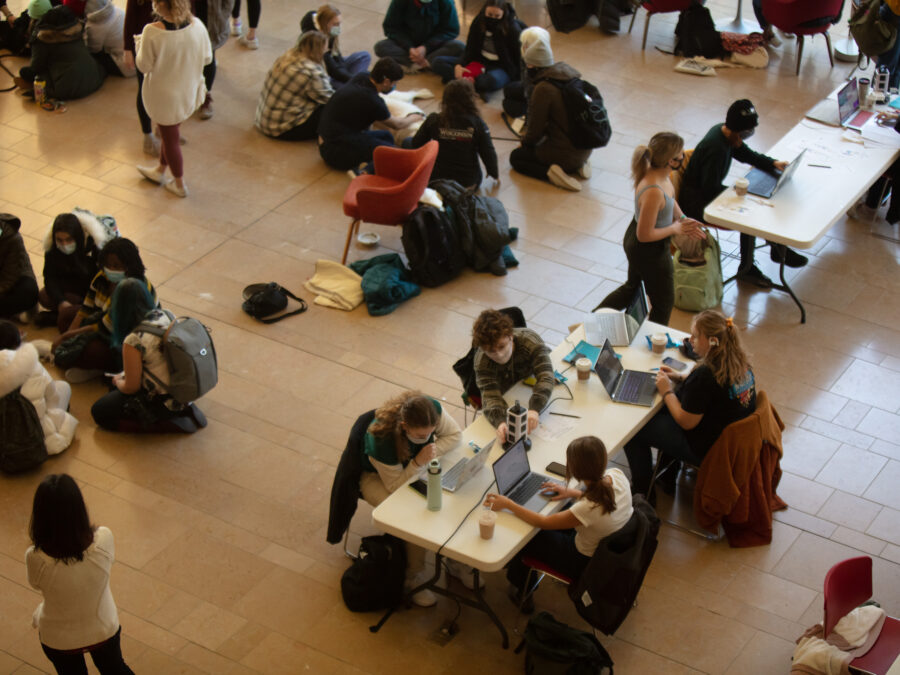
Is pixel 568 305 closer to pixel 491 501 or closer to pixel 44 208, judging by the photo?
pixel 491 501

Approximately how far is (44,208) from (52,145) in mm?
1077

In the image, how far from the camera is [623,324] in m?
5.89

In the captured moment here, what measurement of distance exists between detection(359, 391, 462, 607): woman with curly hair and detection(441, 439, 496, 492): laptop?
0.35ft

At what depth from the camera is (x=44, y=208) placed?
829 cm

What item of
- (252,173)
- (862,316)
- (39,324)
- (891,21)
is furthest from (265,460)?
(891,21)

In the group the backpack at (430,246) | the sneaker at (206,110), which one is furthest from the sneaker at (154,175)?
the backpack at (430,246)

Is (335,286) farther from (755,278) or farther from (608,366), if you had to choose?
(755,278)

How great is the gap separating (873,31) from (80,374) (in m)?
6.80

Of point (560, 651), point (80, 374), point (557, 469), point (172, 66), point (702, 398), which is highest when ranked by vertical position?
point (702, 398)

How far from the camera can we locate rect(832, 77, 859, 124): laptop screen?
803 centimetres

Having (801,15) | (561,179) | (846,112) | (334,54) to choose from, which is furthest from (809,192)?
(334,54)

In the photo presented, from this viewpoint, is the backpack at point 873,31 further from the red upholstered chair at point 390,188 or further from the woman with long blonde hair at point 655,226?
the red upholstered chair at point 390,188

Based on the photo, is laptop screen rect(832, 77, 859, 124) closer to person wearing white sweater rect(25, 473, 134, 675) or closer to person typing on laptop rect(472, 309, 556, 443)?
person typing on laptop rect(472, 309, 556, 443)

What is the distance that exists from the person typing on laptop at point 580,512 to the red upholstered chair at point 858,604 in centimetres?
90
